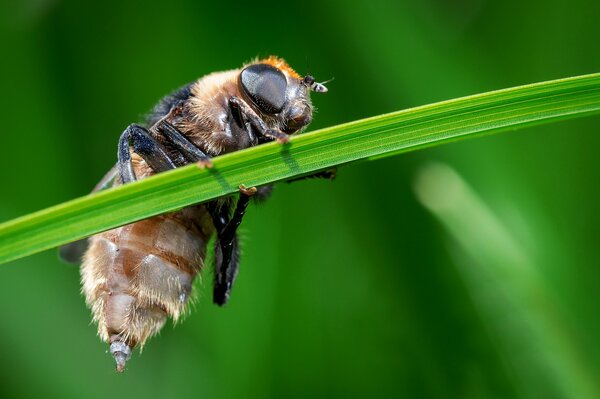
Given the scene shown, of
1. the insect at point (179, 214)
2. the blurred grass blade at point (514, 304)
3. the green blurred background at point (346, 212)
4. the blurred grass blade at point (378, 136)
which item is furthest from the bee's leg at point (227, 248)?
the blurred grass blade at point (514, 304)

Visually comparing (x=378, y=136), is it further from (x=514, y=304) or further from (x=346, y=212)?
(x=346, y=212)

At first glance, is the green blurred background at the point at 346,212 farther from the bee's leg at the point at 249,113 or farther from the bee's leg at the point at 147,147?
the bee's leg at the point at 147,147

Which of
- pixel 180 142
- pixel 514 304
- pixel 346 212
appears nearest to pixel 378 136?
pixel 180 142

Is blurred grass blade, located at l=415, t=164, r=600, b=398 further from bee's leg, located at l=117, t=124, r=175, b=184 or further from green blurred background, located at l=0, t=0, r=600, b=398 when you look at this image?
bee's leg, located at l=117, t=124, r=175, b=184

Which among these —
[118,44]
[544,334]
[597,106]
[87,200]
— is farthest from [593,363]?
[118,44]

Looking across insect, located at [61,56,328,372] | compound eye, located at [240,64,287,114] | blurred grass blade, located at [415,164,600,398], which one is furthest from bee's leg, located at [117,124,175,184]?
blurred grass blade, located at [415,164,600,398]

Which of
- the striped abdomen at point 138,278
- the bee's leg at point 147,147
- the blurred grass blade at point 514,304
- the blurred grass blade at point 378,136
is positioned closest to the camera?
the blurred grass blade at point 378,136
